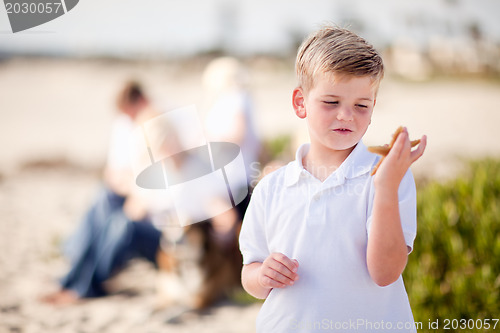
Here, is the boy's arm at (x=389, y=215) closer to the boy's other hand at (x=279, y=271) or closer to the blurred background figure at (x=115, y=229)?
the boy's other hand at (x=279, y=271)

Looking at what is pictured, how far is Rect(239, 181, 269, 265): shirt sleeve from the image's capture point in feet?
4.53

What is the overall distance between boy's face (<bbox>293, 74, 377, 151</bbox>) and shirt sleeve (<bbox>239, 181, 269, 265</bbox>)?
0.85ft

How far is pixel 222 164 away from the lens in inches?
107

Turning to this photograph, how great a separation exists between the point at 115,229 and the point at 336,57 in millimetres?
3305

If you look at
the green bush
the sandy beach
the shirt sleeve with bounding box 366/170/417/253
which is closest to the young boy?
the shirt sleeve with bounding box 366/170/417/253

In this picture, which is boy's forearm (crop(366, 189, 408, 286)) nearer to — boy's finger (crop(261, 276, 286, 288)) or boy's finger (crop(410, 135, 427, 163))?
boy's finger (crop(410, 135, 427, 163))

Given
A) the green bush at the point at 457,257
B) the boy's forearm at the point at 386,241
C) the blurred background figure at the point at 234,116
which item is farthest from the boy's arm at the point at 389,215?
the blurred background figure at the point at 234,116

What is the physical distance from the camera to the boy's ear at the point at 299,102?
53.2 inches

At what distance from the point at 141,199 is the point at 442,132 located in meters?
9.07

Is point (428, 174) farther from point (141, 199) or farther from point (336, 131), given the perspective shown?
point (336, 131)

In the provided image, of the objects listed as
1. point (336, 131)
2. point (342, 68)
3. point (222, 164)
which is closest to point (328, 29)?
point (342, 68)

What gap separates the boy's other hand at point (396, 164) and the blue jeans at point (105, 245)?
3173 millimetres

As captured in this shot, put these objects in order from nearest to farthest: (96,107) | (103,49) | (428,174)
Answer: (428,174) < (96,107) < (103,49)

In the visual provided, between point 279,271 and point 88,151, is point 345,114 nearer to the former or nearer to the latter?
point 279,271
